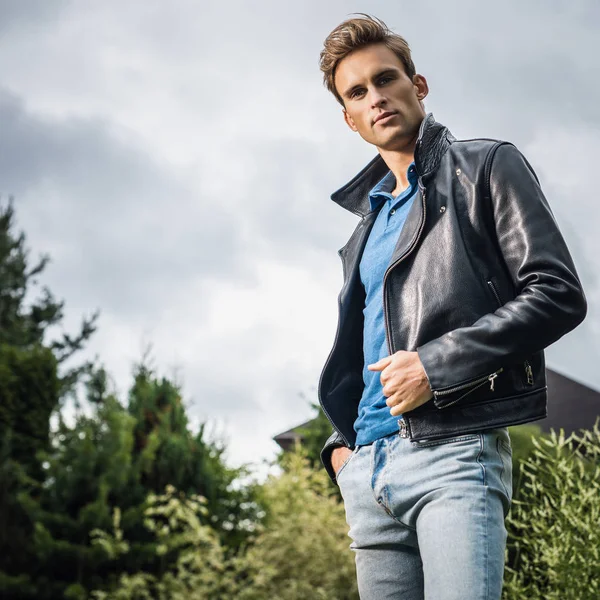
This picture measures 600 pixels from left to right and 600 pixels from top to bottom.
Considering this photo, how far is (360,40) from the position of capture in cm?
198

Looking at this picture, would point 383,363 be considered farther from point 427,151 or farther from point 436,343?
point 427,151

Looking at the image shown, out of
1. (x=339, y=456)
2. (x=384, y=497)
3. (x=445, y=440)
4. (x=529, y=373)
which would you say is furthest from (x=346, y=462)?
(x=529, y=373)

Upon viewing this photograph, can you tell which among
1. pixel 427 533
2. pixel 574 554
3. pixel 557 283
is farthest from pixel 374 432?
pixel 574 554

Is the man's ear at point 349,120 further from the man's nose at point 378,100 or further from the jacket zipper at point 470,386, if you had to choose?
the jacket zipper at point 470,386

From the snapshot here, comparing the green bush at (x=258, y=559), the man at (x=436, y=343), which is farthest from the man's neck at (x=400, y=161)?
the green bush at (x=258, y=559)

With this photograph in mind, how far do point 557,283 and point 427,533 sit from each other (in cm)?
56

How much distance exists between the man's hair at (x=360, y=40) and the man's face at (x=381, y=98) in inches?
0.7

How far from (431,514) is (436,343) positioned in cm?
33

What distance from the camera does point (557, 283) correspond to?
159 cm

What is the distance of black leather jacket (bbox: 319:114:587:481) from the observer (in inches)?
61.9

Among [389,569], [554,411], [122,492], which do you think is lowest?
[389,569]

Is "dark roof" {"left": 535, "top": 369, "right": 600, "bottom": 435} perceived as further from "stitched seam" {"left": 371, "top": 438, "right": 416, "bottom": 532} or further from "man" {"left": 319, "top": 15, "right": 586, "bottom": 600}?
"stitched seam" {"left": 371, "top": 438, "right": 416, "bottom": 532}

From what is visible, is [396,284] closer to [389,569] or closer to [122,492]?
[389,569]

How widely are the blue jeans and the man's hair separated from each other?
97 centimetres
